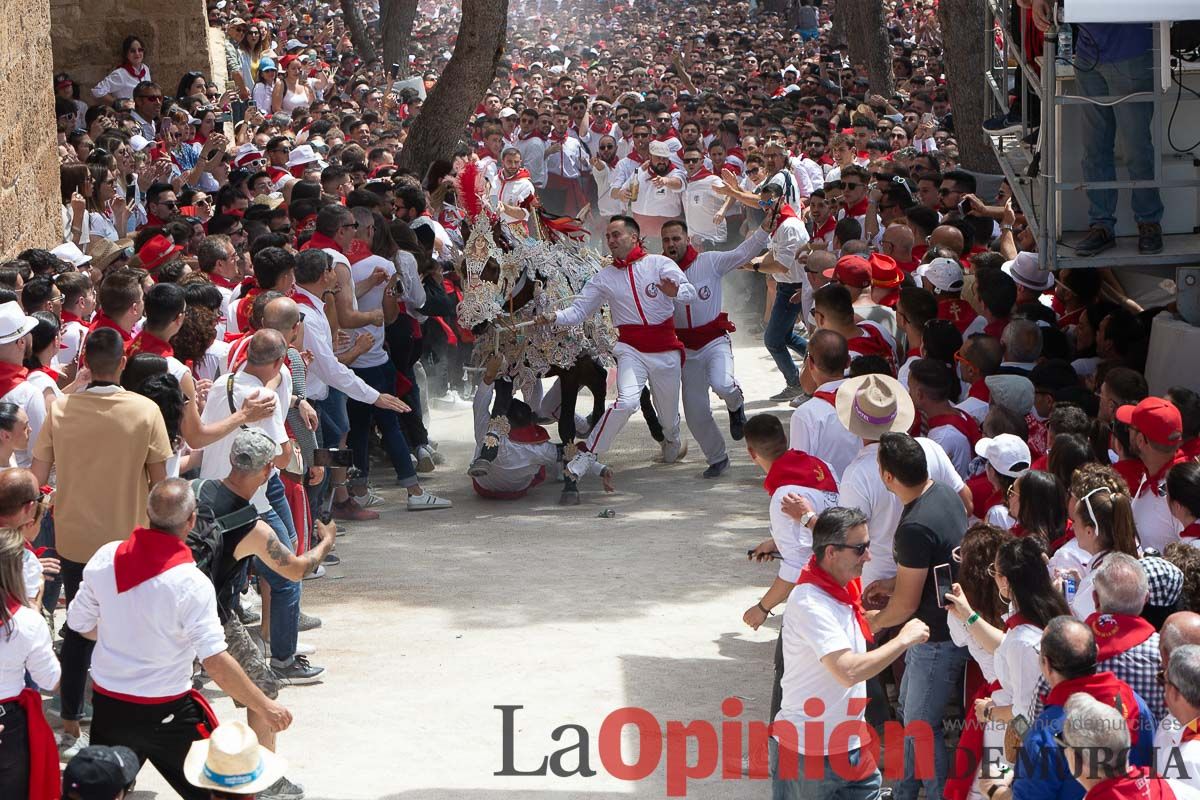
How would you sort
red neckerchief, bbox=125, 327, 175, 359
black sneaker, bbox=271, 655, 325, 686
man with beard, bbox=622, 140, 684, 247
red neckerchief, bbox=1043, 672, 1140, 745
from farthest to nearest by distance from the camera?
man with beard, bbox=622, 140, 684, 247 → red neckerchief, bbox=125, 327, 175, 359 → black sneaker, bbox=271, 655, 325, 686 → red neckerchief, bbox=1043, 672, 1140, 745

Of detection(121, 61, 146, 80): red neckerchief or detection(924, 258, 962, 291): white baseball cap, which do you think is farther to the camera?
detection(121, 61, 146, 80): red neckerchief

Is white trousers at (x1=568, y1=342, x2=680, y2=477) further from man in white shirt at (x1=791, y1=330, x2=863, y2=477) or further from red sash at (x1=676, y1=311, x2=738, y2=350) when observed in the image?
man in white shirt at (x1=791, y1=330, x2=863, y2=477)

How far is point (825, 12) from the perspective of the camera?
41.8m

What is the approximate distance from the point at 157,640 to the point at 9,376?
2195mm

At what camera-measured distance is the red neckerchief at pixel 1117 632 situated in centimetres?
424

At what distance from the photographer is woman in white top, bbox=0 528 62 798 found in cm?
457

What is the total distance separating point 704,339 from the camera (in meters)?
10.5

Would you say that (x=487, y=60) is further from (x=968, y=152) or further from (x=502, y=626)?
(x=502, y=626)

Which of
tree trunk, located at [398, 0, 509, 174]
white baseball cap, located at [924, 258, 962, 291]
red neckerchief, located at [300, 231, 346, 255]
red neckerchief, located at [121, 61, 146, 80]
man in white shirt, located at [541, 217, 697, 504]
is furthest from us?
red neckerchief, located at [121, 61, 146, 80]

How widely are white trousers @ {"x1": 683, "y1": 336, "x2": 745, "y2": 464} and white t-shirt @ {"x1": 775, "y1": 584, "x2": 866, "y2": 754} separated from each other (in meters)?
5.75

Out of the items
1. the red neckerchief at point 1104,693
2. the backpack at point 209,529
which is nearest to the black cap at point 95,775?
the backpack at point 209,529

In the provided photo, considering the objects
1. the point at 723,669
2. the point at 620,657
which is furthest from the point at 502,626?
the point at 723,669

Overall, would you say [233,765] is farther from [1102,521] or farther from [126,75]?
[126,75]

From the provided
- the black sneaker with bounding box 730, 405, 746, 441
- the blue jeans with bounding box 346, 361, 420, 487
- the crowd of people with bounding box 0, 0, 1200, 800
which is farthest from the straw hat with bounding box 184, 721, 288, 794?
the black sneaker with bounding box 730, 405, 746, 441
